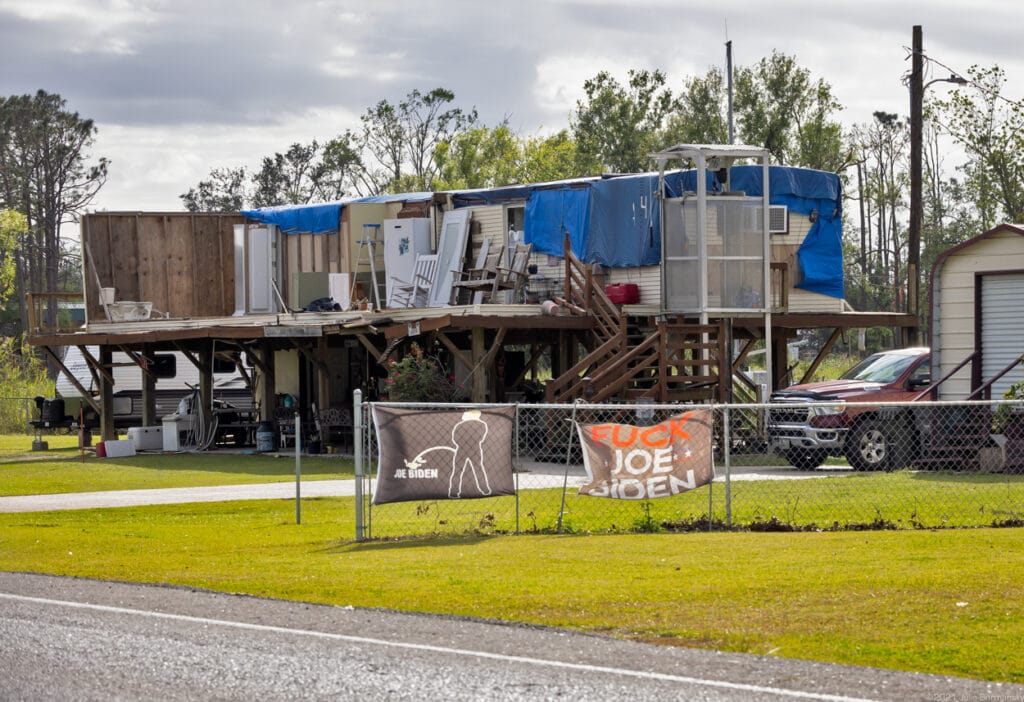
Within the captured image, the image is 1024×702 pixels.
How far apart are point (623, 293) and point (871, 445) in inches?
300

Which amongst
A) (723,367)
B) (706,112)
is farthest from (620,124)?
(723,367)

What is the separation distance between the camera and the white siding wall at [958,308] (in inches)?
874

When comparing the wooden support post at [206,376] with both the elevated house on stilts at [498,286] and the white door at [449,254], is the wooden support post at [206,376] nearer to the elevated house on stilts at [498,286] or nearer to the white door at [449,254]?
the elevated house on stilts at [498,286]

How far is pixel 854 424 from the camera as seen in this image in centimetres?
2192

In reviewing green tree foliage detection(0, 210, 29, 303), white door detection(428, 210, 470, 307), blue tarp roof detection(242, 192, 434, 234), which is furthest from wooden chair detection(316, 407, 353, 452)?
green tree foliage detection(0, 210, 29, 303)

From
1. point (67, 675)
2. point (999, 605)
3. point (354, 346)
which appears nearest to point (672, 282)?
point (354, 346)

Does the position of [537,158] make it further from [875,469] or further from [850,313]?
[875,469]

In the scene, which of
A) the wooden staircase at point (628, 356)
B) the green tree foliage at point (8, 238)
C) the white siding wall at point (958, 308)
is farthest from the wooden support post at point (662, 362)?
the green tree foliage at point (8, 238)

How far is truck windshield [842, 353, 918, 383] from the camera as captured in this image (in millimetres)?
23547

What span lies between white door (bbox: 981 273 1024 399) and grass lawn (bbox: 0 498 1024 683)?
8102 mm

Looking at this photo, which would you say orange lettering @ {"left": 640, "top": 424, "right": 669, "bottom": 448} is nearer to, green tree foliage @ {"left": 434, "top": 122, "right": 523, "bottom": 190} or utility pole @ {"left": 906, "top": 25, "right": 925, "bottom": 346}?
utility pole @ {"left": 906, "top": 25, "right": 925, "bottom": 346}

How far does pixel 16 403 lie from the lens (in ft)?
159

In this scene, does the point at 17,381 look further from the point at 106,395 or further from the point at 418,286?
the point at 418,286

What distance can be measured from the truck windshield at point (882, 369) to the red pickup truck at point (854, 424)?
16 millimetres
